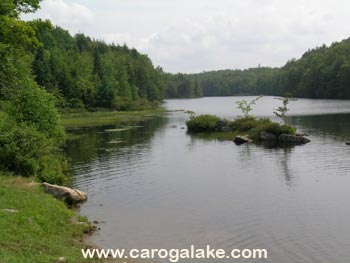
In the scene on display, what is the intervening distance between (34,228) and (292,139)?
47213mm

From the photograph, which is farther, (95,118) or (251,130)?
(95,118)

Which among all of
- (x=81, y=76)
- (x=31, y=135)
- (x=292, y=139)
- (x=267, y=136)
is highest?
(x=81, y=76)

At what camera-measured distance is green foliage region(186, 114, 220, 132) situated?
7875 centimetres

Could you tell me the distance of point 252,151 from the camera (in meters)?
52.9

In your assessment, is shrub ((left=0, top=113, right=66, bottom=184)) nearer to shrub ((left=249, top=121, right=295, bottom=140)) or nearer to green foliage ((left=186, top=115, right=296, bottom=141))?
shrub ((left=249, top=121, right=295, bottom=140))

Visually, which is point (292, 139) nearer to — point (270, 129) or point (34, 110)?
point (270, 129)

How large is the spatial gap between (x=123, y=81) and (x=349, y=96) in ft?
266

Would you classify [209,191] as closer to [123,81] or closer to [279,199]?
[279,199]

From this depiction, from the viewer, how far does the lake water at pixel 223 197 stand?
70.9 ft

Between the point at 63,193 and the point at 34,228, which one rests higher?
the point at 34,228

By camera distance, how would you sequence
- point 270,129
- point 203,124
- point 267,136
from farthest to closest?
point 203,124 < point 270,129 < point 267,136

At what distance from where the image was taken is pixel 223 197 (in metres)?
30.4

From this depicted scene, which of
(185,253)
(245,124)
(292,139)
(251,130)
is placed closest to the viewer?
(185,253)

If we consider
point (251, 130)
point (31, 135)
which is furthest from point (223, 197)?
point (251, 130)
